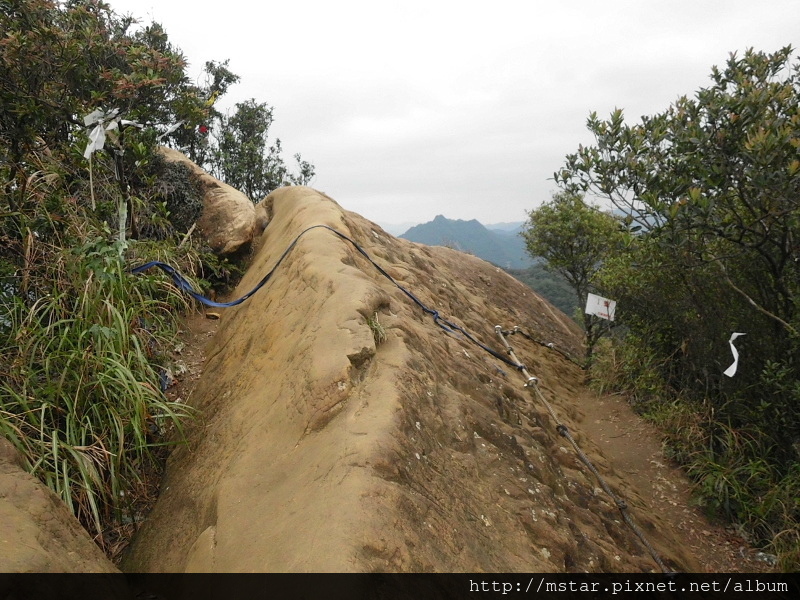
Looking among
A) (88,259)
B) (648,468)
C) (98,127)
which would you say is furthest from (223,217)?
(648,468)

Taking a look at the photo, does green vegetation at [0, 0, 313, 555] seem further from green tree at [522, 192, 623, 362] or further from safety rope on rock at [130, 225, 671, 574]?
green tree at [522, 192, 623, 362]

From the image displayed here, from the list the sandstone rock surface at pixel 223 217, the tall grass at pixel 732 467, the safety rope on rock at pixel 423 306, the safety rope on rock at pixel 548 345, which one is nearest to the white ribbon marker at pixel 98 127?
the safety rope on rock at pixel 423 306

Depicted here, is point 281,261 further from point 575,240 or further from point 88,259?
point 575,240

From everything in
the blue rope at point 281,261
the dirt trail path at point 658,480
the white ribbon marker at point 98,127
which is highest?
the white ribbon marker at point 98,127

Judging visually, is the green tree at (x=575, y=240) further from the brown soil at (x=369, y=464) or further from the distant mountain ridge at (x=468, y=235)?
the distant mountain ridge at (x=468, y=235)

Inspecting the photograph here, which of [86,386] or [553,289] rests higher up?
[553,289]

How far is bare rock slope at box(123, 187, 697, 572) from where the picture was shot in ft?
6.90

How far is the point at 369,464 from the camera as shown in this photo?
2232 millimetres

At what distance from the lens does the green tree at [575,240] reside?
891 cm

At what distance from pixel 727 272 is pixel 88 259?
19.7 feet

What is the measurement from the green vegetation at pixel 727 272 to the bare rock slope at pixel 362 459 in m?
1.14
